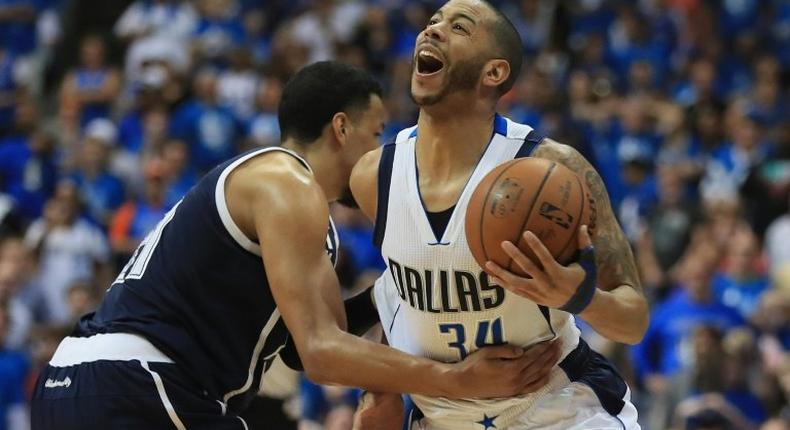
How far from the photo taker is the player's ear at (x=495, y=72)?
4.54m

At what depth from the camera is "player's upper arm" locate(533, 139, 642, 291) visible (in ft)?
14.4

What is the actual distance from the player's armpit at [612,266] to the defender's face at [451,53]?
36cm

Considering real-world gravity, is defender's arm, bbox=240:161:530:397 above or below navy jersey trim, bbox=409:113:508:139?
below

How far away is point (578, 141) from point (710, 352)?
351 centimetres

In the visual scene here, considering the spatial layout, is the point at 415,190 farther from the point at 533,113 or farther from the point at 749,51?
the point at 749,51

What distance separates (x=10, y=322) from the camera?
9273 mm

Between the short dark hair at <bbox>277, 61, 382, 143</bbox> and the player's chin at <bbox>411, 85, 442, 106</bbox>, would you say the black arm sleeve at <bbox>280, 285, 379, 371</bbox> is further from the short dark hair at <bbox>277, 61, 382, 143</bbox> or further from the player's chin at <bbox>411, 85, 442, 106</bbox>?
the player's chin at <bbox>411, 85, 442, 106</bbox>

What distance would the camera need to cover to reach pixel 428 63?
14.9 feet

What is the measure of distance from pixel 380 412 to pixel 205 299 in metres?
0.78

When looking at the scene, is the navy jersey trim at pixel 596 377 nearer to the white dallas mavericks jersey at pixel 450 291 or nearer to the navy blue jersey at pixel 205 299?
the white dallas mavericks jersey at pixel 450 291

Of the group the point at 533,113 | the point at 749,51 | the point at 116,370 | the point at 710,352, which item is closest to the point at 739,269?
the point at 710,352

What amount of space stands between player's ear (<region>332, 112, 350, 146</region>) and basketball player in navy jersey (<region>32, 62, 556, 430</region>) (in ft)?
1.41

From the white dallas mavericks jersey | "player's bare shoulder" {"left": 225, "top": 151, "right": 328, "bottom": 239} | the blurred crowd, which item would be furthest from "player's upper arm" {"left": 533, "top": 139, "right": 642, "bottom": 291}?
the blurred crowd

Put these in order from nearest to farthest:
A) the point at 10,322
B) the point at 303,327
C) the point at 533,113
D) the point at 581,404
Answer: the point at 303,327 < the point at 581,404 < the point at 10,322 < the point at 533,113
